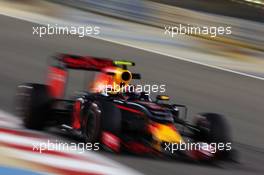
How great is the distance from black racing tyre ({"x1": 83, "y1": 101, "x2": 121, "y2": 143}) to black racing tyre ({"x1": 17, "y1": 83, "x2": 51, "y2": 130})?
1.81 ft

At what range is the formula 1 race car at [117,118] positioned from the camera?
256 inches

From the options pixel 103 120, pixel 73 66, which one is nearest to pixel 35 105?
pixel 73 66

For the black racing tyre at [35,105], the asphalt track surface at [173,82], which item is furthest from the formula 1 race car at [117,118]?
the asphalt track surface at [173,82]

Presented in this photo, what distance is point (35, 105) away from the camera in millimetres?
6926

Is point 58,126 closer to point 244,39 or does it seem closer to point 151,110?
point 151,110

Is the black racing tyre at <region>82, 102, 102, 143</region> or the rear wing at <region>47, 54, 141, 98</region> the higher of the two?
the rear wing at <region>47, 54, 141, 98</region>

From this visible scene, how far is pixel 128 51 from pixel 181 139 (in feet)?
21.2

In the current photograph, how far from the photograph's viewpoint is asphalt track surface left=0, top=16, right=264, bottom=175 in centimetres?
681

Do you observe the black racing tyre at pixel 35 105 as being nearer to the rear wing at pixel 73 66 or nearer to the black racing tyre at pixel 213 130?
the rear wing at pixel 73 66

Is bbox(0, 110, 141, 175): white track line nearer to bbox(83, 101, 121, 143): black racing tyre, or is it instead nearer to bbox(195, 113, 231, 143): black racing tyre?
bbox(83, 101, 121, 143): black racing tyre

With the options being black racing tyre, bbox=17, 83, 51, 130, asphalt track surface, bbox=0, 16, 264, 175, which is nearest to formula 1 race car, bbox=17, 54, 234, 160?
black racing tyre, bbox=17, 83, 51, 130

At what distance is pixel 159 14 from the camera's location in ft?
50.5

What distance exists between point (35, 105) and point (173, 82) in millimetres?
4214

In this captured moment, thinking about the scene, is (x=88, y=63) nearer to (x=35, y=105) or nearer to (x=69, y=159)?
(x=35, y=105)
